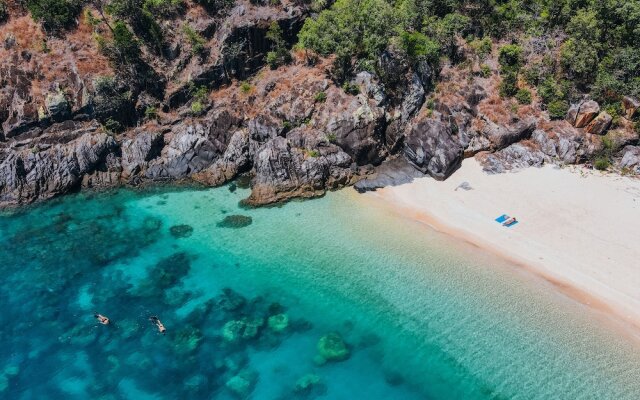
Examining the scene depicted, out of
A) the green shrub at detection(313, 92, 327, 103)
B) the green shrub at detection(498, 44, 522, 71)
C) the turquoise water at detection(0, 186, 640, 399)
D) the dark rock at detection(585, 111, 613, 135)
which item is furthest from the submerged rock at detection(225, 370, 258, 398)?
the green shrub at detection(498, 44, 522, 71)

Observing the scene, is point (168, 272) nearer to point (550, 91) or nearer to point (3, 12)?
point (3, 12)

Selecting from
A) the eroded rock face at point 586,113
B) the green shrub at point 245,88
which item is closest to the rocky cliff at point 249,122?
the eroded rock face at point 586,113

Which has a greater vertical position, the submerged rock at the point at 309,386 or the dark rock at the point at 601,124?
the dark rock at the point at 601,124

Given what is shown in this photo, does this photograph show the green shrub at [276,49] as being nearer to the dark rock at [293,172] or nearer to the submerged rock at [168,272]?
the dark rock at [293,172]

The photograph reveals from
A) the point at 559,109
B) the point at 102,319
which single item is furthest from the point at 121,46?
the point at 559,109

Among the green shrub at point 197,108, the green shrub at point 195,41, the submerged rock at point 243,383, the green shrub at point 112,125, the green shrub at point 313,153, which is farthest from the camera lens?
the green shrub at point 195,41

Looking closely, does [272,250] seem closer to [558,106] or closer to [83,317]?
[83,317]
